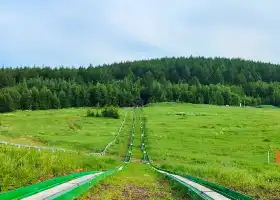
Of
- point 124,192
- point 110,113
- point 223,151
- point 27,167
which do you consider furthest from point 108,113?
point 27,167

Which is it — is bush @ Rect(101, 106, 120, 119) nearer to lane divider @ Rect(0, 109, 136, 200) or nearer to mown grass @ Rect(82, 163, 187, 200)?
mown grass @ Rect(82, 163, 187, 200)

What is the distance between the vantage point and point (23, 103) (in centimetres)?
16762

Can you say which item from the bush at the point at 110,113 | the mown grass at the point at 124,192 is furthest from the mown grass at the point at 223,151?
the bush at the point at 110,113

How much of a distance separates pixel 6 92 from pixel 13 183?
149m

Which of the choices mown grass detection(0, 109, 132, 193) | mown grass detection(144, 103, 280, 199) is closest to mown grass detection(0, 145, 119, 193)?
mown grass detection(0, 109, 132, 193)

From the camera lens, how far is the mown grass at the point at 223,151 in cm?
2705

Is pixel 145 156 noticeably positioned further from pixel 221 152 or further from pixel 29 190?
pixel 29 190

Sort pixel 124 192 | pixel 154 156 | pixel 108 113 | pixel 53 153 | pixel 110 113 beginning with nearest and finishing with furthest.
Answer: pixel 124 192 → pixel 53 153 → pixel 154 156 → pixel 110 113 → pixel 108 113

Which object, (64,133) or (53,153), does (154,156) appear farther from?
(53,153)

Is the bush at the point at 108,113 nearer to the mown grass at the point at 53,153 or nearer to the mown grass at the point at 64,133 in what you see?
the mown grass at the point at 64,133

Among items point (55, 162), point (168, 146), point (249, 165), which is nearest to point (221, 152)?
point (168, 146)

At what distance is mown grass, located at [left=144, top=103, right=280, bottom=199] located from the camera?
88.7ft

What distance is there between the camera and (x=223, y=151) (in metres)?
56.0

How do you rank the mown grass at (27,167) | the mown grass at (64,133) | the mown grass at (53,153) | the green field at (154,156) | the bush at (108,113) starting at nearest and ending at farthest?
1. the mown grass at (27,167)
2. the mown grass at (53,153)
3. the green field at (154,156)
4. the mown grass at (64,133)
5. the bush at (108,113)
